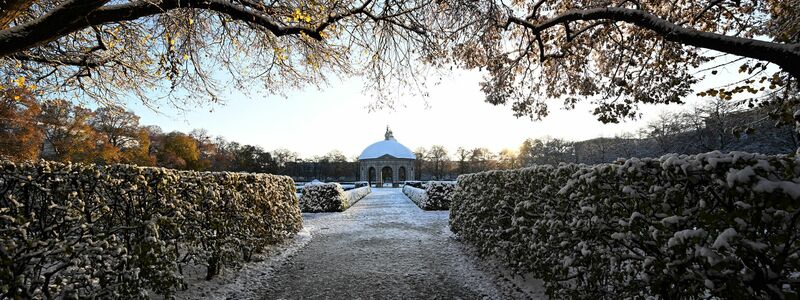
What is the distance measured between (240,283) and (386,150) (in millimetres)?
51692

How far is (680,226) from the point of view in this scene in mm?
2160

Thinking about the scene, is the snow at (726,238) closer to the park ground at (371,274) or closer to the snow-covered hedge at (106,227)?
the park ground at (371,274)

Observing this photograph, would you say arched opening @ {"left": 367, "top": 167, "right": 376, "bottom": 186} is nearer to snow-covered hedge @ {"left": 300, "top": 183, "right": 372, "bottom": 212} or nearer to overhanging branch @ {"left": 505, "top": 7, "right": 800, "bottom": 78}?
snow-covered hedge @ {"left": 300, "top": 183, "right": 372, "bottom": 212}

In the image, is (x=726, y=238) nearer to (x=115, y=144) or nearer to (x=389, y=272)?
(x=389, y=272)

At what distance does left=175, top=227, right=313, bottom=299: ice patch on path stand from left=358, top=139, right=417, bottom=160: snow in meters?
49.2

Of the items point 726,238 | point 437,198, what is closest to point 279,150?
point 437,198

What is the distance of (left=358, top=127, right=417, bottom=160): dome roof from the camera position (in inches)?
2223

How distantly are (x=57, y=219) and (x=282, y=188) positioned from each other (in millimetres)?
6077

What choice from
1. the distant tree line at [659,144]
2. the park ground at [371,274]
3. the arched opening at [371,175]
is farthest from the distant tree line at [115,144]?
the arched opening at [371,175]

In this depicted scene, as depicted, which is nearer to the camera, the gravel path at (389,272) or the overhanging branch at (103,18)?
the overhanging branch at (103,18)

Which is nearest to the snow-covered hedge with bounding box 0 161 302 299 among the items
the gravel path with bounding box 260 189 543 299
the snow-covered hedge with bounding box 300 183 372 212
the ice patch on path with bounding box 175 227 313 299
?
the ice patch on path with bounding box 175 227 313 299

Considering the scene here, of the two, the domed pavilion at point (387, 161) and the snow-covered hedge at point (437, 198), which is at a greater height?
the domed pavilion at point (387, 161)

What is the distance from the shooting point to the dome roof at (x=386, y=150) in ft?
185

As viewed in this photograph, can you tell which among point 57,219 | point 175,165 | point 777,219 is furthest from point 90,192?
point 175,165
